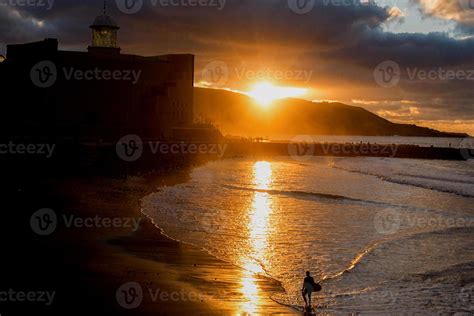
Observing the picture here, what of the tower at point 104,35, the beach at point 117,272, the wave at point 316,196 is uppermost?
the tower at point 104,35

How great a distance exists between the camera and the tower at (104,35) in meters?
63.4

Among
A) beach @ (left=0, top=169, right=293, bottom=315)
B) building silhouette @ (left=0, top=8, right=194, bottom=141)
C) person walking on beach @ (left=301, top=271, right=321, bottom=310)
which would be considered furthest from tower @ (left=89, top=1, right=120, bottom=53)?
person walking on beach @ (left=301, top=271, right=321, bottom=310)

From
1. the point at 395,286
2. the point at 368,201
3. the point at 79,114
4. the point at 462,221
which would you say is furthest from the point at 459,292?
the point at 79,114

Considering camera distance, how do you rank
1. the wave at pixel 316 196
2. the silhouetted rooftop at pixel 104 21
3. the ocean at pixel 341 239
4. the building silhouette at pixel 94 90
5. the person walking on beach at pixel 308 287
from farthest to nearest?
the silhouetted rooftop at pixel 104 21, the building silhouette at pixel 94 90, the wave at pixel 316 196, the ocean at pixel 341 239, the person walking on beach at pixel 308 287

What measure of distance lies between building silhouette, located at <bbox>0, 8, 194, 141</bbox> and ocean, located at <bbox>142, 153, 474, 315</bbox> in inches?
945

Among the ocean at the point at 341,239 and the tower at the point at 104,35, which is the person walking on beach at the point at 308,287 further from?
the tower at the point at 104,35

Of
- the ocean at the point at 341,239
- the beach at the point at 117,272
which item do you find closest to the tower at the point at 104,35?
the ocean at the point at 341,239

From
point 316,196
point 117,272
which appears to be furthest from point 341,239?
point 316,196

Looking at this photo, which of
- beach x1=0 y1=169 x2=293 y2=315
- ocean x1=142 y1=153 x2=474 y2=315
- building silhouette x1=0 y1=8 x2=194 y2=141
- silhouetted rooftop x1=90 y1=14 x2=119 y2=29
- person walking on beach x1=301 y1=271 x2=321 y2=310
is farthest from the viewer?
silhouetted rooftop x1=90 y1=14 x2=119 y2=29

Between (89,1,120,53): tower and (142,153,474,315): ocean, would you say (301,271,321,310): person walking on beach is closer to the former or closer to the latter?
(142,153,474,315): ocean

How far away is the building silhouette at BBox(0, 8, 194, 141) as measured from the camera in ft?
177

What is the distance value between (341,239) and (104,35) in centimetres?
5127

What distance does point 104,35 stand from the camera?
2514 inches

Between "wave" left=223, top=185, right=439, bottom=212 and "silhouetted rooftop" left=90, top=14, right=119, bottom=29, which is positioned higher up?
"silhouetted rooftop" left=90, top=14, right=119, bottom=29
